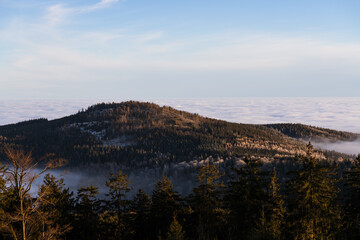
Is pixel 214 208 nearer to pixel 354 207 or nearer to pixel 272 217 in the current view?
pixel 272 217

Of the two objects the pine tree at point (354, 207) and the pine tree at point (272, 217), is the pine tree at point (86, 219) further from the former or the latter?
the pine tree at point (354, 207)

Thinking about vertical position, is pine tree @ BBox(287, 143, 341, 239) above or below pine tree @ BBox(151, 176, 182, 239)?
above

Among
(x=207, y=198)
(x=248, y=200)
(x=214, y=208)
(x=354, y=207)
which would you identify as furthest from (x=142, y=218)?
(x=354, y=207)

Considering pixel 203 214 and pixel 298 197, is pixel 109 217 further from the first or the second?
pixel 298 197

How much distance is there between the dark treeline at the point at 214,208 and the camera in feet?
95.7

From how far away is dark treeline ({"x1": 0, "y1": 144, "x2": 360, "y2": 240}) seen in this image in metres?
29.2

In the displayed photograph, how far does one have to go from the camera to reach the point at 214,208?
153ft

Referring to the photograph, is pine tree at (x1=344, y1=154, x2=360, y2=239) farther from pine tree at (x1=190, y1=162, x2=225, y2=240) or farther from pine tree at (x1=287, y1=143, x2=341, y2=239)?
pine tree at (x1=190, y1=162, x2=225, y2=240)

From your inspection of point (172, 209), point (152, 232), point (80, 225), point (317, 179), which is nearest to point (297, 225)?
point (317, 179)

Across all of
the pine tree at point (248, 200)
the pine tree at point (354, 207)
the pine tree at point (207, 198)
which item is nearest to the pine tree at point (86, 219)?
the pine tree at point (207, 198)

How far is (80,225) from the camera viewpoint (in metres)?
49.9

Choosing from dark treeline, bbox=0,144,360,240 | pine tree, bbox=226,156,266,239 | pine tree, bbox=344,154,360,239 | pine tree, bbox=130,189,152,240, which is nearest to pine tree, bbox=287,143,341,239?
dark treeline, bbox=0,144,360,240

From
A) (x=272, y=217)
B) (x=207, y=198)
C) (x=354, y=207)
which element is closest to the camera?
(x=354, y=207)

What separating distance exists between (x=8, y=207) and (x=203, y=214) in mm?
24588
